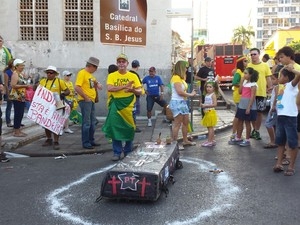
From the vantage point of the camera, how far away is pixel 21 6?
48.7 ft

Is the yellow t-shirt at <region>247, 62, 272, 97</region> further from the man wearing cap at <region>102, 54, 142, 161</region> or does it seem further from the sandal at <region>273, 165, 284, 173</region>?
the man wearing cap at <region>102, 54, 142, 161</region>

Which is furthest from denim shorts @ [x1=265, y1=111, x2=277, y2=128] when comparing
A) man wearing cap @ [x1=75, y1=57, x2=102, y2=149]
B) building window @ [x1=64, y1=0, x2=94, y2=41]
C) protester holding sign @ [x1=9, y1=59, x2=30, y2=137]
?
building window @ [x1=64, y1=0, x2=94, y2=41]

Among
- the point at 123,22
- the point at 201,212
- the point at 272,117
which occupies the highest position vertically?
the point at 123,22

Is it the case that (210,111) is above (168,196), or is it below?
above

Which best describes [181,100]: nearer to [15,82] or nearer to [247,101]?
[247,101]

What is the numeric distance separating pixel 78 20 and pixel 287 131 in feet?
34.9

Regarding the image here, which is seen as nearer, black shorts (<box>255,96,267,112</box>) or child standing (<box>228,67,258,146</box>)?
child standing (<box>228,67,258,146</box>)

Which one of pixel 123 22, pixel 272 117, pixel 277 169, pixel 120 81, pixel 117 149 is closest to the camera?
pixel 277 169

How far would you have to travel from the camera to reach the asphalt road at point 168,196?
175 inches

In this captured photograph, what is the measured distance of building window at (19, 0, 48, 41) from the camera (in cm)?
1483

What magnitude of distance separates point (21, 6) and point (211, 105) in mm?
9522

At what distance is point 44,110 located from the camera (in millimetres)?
8336

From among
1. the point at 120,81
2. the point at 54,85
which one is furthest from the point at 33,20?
the point at 120,81

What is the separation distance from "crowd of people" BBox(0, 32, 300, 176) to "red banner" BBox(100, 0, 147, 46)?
0.99 m
